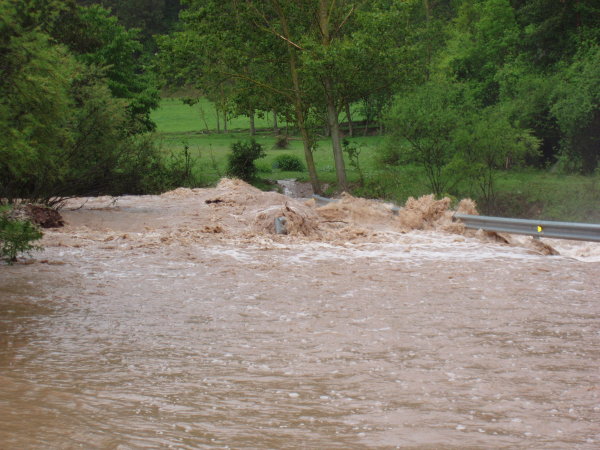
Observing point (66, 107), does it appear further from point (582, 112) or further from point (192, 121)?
point (192, 121)

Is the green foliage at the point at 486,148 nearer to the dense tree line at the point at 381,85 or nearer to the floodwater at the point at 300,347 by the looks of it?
the dense tree line at the point at 381,85

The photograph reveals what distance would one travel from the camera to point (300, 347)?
7.55 meters

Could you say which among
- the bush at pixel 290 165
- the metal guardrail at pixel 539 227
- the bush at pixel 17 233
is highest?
the bush at pixel 17 233

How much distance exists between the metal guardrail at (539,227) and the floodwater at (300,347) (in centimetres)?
68

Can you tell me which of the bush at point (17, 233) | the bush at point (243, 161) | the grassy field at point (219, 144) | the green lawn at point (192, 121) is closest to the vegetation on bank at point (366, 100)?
the bush at point (243, 161)

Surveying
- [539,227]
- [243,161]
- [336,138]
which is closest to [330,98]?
[336,138]

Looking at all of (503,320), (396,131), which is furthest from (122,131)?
(503,320)

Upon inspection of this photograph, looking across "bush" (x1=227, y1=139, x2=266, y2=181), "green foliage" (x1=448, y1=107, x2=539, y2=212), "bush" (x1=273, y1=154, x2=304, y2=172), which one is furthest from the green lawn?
"green foliage" (x1=448, y1=107, x2=539, y2=212)

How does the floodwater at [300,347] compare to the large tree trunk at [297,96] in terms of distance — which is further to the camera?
the large tree trunk at [297,96]

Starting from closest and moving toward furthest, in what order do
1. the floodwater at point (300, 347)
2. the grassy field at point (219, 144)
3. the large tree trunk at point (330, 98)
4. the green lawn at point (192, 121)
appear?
the floodwater at point (300, 347)
the large tree trunk at point (330, 98)
the grassy field at point (219, 144)
the green lawn at point (192, 121)

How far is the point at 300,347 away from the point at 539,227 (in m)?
8.06

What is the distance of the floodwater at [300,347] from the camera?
205 inches

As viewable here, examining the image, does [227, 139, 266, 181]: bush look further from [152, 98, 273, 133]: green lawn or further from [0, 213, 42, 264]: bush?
[152, 98, 273, 133]: green lawn

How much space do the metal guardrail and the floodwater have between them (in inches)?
26.9
